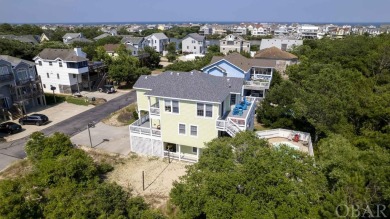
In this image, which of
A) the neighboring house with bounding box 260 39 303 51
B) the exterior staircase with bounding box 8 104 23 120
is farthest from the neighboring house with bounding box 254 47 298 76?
the exterior staircase with bounding box 8 104 23 120

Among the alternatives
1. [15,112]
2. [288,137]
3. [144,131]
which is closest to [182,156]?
[144,131]

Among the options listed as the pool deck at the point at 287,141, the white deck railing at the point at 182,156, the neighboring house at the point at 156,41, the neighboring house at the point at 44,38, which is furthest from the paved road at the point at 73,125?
the neighboring house at the point at 44,38

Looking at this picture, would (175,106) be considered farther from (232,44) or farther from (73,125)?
(232,44)

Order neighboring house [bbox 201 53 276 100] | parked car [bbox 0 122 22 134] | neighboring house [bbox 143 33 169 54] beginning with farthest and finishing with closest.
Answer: neighboring house [bbox 143 33 169 54], neighboring house [bbox 201 53 276 100], parked car [bbox 0 122 22 134]

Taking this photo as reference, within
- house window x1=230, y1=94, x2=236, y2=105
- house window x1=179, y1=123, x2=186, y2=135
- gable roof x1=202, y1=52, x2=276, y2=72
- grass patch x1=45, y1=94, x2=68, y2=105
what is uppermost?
gable roof x1=202, y1=52, x2=276, y2=72

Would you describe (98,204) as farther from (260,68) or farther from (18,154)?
(260,68)

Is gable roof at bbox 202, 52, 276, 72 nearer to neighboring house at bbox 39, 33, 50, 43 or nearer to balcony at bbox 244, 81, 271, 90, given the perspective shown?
balcony at bbox 244, 81, 271, 90

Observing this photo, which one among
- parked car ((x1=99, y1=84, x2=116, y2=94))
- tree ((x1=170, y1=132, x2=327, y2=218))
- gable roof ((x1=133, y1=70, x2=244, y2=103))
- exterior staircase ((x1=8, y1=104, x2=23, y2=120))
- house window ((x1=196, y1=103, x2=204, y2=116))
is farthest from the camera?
parked car ((x1=99, y1=84, x2=116, y2=94))
